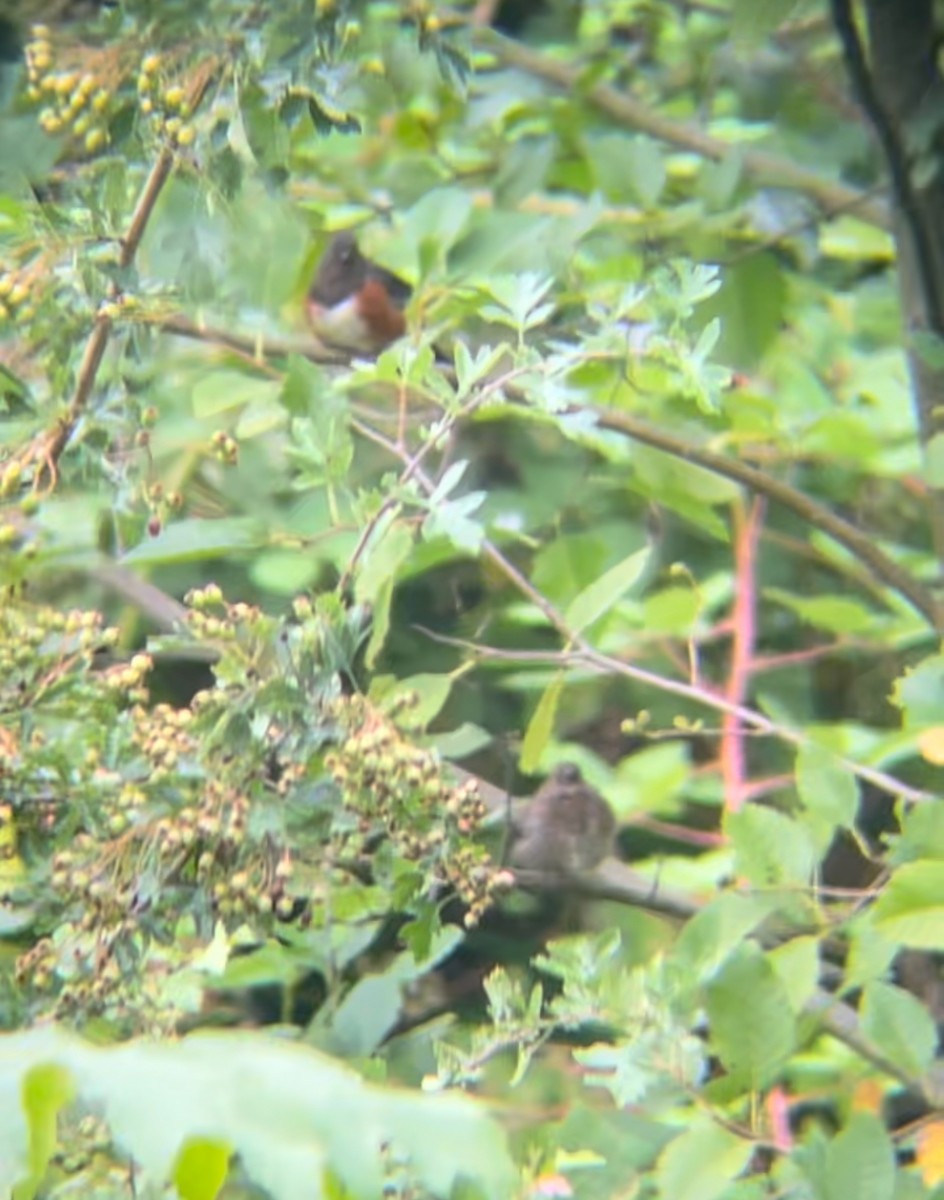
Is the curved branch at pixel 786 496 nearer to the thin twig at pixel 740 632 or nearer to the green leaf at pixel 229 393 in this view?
the green leaf at pixel 229 393

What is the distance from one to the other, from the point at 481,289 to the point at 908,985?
0.86 meters

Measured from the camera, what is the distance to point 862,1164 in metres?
1.10

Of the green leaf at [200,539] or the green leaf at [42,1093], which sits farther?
the green leaf at [200,539]

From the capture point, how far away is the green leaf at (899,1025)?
1187 millimetres

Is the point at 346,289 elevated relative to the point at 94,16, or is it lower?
lower

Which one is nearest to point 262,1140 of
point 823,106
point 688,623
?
point 688,623

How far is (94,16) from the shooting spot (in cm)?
142

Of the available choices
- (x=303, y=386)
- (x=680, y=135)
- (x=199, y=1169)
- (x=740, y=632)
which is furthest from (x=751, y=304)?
(x=199, y=1169)

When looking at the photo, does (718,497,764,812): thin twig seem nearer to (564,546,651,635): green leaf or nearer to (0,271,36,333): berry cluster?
(564,546,651,635): green leaf

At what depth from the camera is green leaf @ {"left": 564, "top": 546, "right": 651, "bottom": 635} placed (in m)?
1.27

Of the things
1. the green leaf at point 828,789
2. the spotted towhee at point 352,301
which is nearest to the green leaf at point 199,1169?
the green leaf at point 828,789

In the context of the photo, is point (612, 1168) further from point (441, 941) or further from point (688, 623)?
point (688, 623)

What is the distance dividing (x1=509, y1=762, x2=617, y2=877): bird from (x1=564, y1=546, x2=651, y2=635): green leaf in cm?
22

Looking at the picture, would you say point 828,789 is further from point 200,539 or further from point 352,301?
point 352,301
